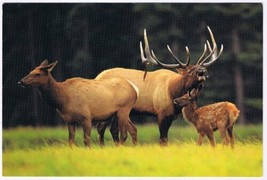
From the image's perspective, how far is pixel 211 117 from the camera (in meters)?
17.6

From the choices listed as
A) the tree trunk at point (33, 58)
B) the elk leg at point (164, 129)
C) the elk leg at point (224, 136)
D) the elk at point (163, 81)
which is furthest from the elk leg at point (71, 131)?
the elk leg at point (224, 136)

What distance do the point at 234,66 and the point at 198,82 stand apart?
872mm

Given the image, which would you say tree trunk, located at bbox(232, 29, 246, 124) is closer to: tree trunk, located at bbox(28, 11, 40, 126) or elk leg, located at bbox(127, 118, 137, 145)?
elk leg, located at bbox(127, 118, 137, 145)

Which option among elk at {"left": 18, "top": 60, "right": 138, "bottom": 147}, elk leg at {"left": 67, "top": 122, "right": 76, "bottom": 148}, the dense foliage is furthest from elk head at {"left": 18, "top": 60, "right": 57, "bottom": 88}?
elk leg at {"left": 67, "top": 122, "right": 76, "bottom": 148}

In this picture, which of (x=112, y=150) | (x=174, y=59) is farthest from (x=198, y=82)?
(x=112, y=150)

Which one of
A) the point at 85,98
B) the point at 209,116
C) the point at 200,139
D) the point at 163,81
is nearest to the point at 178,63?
the point at 163,81

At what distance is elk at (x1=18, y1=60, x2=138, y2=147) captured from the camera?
1739 centimetres

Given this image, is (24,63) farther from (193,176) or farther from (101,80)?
(193,176)

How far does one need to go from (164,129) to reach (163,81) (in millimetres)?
831

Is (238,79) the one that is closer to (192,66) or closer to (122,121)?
(192,66)

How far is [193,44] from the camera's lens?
58.9 ft

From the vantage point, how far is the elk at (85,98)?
17391 mm

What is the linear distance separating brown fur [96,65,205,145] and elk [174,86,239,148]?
150 mm

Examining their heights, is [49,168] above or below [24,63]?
below
